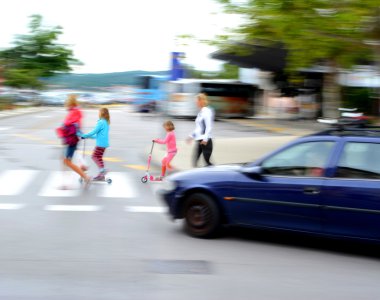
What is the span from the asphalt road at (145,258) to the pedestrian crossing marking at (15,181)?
1.13ft

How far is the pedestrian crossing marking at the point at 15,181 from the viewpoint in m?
11.5

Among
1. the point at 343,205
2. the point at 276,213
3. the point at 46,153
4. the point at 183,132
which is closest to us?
the point at 343,205

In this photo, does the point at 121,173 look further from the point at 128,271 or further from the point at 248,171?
the point at 128,271

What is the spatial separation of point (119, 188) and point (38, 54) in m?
63.7

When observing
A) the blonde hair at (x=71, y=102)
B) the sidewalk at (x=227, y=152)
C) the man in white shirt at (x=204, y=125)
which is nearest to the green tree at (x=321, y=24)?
the man in white shirt at (x=204, y=125)

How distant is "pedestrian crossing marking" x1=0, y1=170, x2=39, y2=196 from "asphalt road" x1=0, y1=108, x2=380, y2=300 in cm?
35

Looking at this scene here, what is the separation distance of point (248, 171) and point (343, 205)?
115 cm

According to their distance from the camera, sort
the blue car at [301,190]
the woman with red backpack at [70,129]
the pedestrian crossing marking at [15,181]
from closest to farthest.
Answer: the blue car at [301,190] < the pedestrian crossing marking at [15,181] < the woman with red backpack at [70,129]

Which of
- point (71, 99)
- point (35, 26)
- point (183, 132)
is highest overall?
point (35, 26)

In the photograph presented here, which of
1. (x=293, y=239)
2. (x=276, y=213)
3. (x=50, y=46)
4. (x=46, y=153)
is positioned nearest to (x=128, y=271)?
(x=276, y=213)

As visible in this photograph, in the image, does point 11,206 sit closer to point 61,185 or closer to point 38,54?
point 61,185

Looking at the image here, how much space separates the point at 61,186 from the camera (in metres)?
12.0

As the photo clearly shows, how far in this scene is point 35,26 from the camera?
73.1 meters

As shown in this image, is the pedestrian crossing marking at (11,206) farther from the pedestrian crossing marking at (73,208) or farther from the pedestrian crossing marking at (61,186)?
the pedestrian crossing marking at (61,186)
